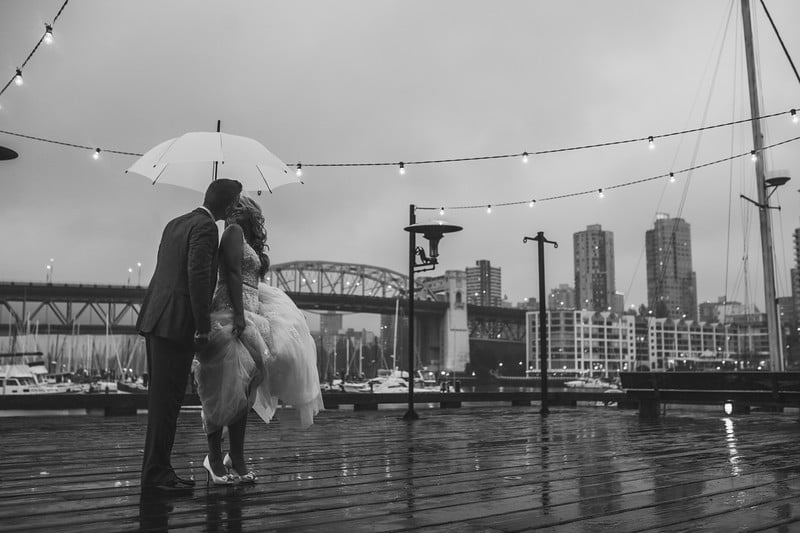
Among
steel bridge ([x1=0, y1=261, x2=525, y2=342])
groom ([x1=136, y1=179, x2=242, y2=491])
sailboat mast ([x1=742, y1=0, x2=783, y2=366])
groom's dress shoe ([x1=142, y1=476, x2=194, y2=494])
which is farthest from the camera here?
steel bridge ([x1=0, y1=261, x2=525, y2=342])

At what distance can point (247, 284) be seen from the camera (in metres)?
4.78

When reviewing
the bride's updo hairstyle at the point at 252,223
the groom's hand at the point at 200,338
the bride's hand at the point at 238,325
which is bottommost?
the groom's hand at the point at 200,338

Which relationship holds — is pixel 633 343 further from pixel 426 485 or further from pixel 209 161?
pixel 426 485

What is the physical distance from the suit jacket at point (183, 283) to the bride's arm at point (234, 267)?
138mm

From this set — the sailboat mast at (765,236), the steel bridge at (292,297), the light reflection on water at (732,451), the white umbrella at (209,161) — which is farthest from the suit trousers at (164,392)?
the steel bridge at (292,297)

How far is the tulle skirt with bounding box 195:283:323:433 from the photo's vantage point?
443cm

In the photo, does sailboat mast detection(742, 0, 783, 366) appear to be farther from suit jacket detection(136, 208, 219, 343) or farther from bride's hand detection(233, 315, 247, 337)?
suit jacket detection(136, 208, 219, 343)

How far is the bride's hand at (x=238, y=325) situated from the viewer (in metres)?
A: 4.43

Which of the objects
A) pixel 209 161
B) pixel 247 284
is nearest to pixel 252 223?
pixel 247 284

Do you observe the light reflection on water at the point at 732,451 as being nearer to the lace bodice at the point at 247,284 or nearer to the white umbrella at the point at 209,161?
the lace bodice at the point at 247,284

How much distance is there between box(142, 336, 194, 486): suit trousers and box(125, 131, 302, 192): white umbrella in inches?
74.8

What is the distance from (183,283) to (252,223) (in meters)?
0.74

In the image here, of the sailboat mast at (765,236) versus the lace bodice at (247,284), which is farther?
the sailboat mast at (765,236)

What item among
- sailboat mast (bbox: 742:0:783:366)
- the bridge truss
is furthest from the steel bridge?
sailboat mast (bbox: 742:0:783:366)
